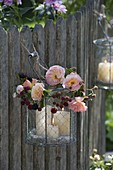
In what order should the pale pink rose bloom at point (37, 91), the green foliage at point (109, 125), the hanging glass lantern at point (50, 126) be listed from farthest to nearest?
1. the green foliage at point (109, 125)
2. the hanging glass lantern at point (50, 126)
3. the pale pink rose bloom at point (37, 91)

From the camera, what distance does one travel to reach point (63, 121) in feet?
14.4

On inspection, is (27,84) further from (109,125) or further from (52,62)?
(109,125)

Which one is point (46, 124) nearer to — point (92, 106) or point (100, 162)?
point (100, 162)

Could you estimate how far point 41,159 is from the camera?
4.69 m

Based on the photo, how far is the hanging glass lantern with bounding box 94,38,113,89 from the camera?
5.53 meters

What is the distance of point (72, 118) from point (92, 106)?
142cm

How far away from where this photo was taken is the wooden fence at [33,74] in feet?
14.7

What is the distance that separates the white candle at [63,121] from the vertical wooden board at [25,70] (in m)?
0.29

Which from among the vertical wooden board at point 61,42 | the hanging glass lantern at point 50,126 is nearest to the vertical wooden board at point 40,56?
the vertical wooden board at point 61,42

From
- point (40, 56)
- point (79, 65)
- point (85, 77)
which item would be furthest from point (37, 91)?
point (85, 77)

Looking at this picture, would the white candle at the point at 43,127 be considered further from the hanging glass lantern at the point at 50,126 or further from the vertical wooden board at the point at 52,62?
the vertical wooden board at the point at 52,62

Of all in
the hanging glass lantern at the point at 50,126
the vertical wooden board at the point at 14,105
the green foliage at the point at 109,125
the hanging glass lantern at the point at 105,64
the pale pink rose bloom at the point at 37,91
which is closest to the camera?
the pale pink rose bloom at the point at 37,91

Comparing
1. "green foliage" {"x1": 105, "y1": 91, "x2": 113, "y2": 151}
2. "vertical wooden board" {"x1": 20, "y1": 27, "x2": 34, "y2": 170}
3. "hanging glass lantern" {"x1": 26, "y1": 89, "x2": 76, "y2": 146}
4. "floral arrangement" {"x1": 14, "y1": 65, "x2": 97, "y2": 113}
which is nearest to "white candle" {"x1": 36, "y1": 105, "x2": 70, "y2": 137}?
"hanging glass lantern" {"x1": 26, "y1": 89, "x2": 76, "y2": 146}

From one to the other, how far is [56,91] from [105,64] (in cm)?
142
